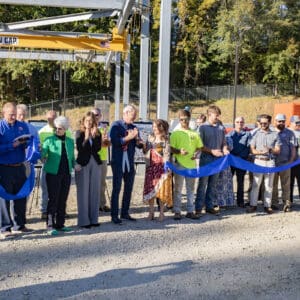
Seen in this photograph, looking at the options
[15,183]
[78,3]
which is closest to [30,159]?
[15,183]

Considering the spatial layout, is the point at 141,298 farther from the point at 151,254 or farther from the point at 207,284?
the point at 151,254

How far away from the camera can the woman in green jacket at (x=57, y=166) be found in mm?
6516

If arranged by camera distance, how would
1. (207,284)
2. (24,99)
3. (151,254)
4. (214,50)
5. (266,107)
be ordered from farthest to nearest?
(214,50), (24,99), (266,107), (151,254), (207,284)

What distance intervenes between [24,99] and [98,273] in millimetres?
44075

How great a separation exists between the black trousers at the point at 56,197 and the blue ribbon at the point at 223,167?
1741 mm

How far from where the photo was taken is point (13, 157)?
6371 mm

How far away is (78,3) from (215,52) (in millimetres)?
41269

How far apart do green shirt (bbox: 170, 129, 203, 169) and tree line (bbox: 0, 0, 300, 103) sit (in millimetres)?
35781

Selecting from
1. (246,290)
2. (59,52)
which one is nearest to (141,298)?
(246,290)

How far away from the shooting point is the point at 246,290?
469 centimetres

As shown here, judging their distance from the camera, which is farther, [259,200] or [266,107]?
[266,107]

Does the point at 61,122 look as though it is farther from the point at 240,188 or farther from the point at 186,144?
the point at 240,188

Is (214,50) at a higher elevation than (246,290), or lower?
higher

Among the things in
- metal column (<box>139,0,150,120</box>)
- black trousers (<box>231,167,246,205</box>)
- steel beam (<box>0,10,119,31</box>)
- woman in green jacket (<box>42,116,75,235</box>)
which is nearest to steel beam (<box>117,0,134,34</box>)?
steel beam (<box>0,10,119,31</box>)
